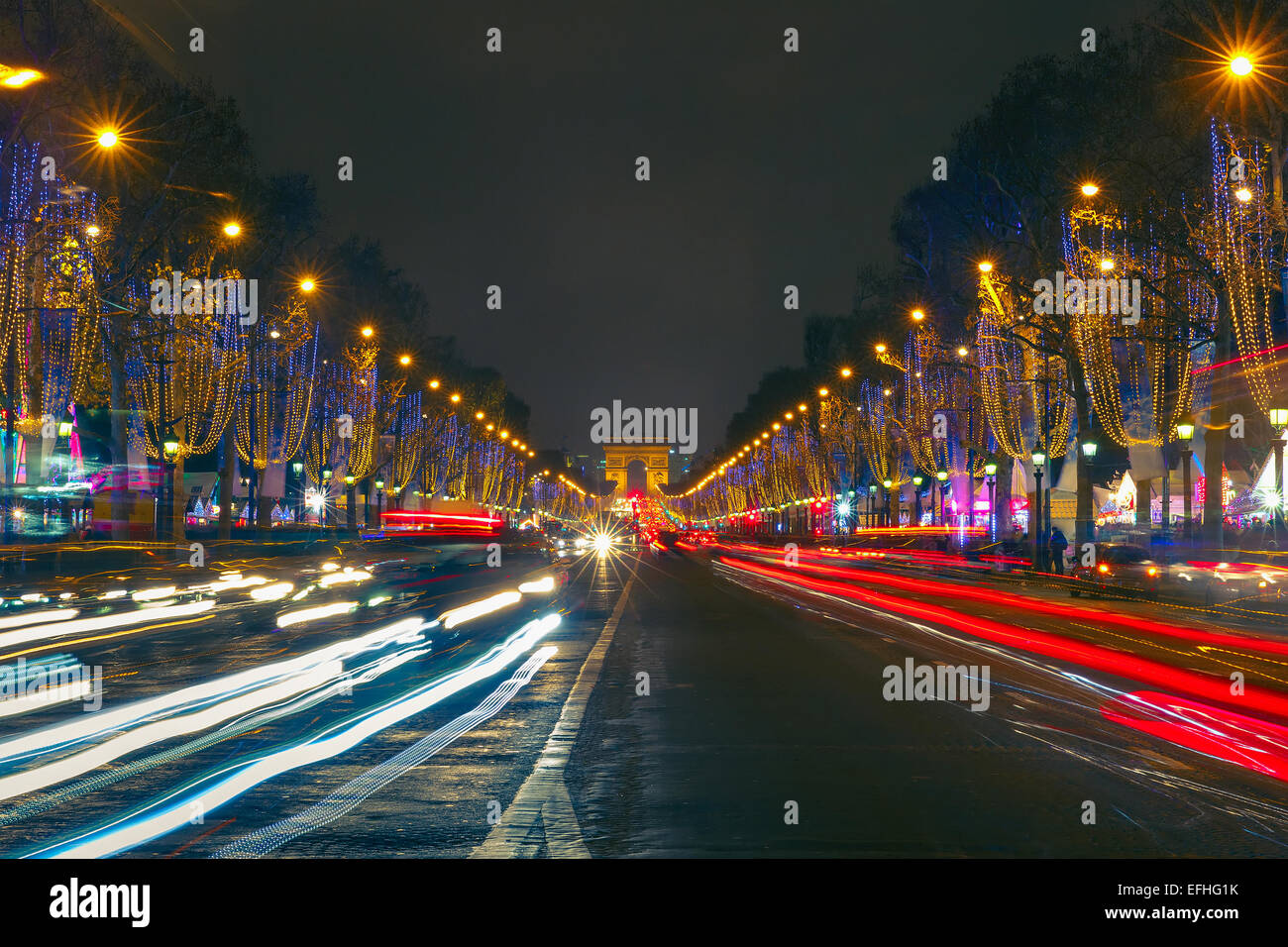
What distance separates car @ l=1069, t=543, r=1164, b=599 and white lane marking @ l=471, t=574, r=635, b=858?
2426 centimetres

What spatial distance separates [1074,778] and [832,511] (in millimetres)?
100302

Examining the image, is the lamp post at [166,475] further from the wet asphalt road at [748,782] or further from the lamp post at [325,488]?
the wet asphalt road at [748,782]

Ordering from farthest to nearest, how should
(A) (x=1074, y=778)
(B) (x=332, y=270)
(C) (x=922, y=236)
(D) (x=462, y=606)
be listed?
(B) (x=332, y=270)
(C) (x=922, y=236)
(D) (x=462, y=606)
(A) (x=1074, y=778)

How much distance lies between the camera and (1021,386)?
1964 inches

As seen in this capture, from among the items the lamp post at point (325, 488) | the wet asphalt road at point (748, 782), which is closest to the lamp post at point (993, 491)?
the lamp post at point (325, 488)

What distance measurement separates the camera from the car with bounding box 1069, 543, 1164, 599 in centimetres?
3116

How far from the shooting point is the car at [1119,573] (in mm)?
31156

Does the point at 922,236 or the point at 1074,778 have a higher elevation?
the point at 922,236

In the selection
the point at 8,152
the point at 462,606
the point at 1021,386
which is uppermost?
the point at 8,152

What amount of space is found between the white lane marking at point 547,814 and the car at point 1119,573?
2426 cm

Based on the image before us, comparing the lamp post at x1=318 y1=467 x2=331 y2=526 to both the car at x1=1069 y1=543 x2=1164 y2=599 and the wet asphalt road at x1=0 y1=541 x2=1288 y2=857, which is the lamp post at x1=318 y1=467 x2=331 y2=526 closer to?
the car at x1=1069 y1=543 x2=1164 y2=599

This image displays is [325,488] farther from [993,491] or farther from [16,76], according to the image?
[16,76]
